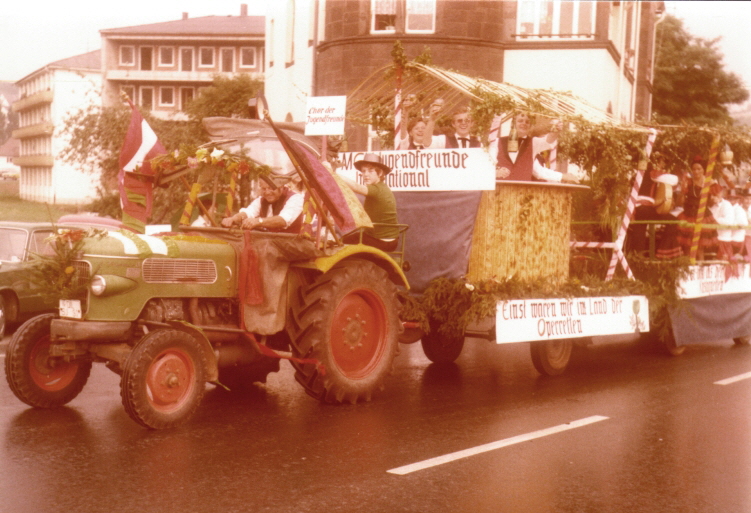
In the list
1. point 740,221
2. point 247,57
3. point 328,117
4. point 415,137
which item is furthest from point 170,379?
point 247,57

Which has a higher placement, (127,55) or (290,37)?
(127,55)

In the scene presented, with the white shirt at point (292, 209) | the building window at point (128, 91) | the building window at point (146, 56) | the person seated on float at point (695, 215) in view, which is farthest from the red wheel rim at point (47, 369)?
the building window at point (146, 56)

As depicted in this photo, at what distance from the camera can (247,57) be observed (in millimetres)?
73188

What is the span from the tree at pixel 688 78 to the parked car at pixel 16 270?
35.6 metres

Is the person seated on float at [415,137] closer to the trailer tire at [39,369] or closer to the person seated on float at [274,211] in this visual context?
the person seated on float at [274,211]

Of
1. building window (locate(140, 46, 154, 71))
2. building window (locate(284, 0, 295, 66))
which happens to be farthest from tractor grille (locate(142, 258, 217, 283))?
building window (locate(140, 46, 154, 71))

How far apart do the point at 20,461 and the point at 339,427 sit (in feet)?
7.73

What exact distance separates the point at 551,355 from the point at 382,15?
18.2 metres

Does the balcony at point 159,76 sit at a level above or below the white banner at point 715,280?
above

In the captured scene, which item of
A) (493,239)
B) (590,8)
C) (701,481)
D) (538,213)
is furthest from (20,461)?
(590,8)

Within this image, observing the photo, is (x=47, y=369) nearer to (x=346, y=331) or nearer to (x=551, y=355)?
(x=346, y=331)

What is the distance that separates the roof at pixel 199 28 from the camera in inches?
2849

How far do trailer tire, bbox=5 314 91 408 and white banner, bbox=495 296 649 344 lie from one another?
3.78 metres

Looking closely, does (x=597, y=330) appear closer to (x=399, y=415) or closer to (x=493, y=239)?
(x=493, y=239)
